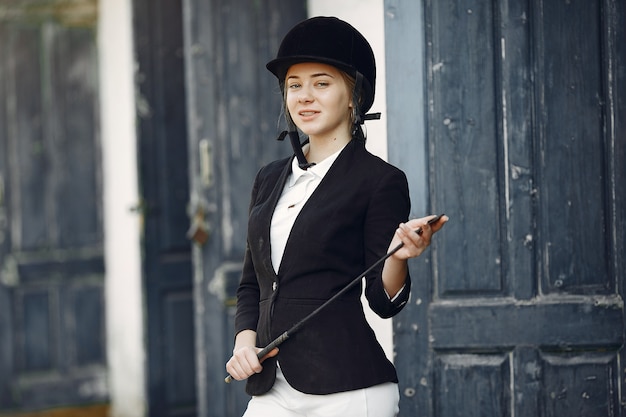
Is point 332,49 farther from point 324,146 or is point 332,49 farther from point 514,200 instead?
point 514,200

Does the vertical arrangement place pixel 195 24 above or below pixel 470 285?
above

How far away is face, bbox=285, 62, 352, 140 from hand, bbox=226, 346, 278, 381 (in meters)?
0.53

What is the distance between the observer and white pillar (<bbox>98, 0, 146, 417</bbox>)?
5.79 meters

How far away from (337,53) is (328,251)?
0.46 m

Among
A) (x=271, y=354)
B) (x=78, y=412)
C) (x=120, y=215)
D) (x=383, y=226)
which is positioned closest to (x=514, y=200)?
(x=383, y=226)

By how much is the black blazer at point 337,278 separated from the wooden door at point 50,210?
3.70 meters

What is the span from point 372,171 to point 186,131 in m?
3.22

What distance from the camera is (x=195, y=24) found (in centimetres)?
444

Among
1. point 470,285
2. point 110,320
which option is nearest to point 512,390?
point 470,285

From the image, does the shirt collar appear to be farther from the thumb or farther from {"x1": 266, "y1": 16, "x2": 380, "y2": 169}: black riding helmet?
the thumb

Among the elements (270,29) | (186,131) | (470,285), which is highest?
(270,29)

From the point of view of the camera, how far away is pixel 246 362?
239 cm

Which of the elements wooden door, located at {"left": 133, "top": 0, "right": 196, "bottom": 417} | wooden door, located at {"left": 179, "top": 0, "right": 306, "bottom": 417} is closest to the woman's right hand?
wooden door, located at {"left": 179, "top": 0, "right": 306, "bottom": 417}

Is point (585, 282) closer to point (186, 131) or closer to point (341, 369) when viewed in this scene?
point (341, 369)
